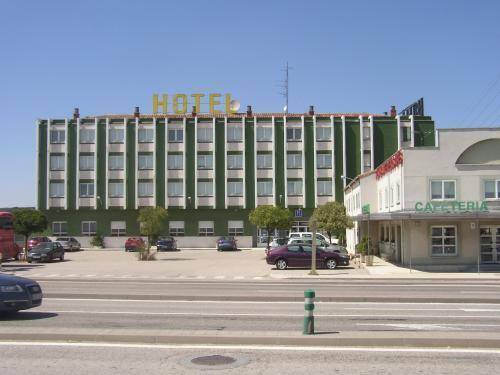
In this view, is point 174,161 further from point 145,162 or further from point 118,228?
point 118,228

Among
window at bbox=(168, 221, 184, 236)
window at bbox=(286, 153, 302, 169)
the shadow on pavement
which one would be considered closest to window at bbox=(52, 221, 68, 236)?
window at bbox=(168, 221, 184, 236)

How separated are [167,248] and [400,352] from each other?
50306 millimetres

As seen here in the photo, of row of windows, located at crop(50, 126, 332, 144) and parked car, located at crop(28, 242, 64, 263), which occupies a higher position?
row of windows, located at crop(50, 126, 332, 144)

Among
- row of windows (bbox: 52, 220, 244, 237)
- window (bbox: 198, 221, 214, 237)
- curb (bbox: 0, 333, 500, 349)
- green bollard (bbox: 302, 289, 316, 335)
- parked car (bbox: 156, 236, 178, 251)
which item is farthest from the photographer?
window (bbox: 198, 221, 214, 237)

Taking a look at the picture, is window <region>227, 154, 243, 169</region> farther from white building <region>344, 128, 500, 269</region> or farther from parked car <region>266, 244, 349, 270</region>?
white building <region>344, 128, 500, 269</region>

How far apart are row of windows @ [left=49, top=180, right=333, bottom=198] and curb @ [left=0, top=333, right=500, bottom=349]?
184 ft

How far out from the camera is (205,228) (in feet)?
221

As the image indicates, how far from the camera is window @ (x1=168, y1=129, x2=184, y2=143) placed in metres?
67.6

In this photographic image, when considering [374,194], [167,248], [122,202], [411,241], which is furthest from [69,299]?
[122,202]

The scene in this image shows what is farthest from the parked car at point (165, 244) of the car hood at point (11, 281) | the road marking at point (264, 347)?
the road marking at point (264, 347)

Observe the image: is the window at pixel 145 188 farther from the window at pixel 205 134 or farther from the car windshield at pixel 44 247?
the car windshield at pixel 44 247

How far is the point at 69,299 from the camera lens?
18078 millimetres

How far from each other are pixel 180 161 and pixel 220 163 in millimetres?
4459

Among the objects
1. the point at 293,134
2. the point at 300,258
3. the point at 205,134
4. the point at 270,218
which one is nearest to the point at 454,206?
the point at 300,258
